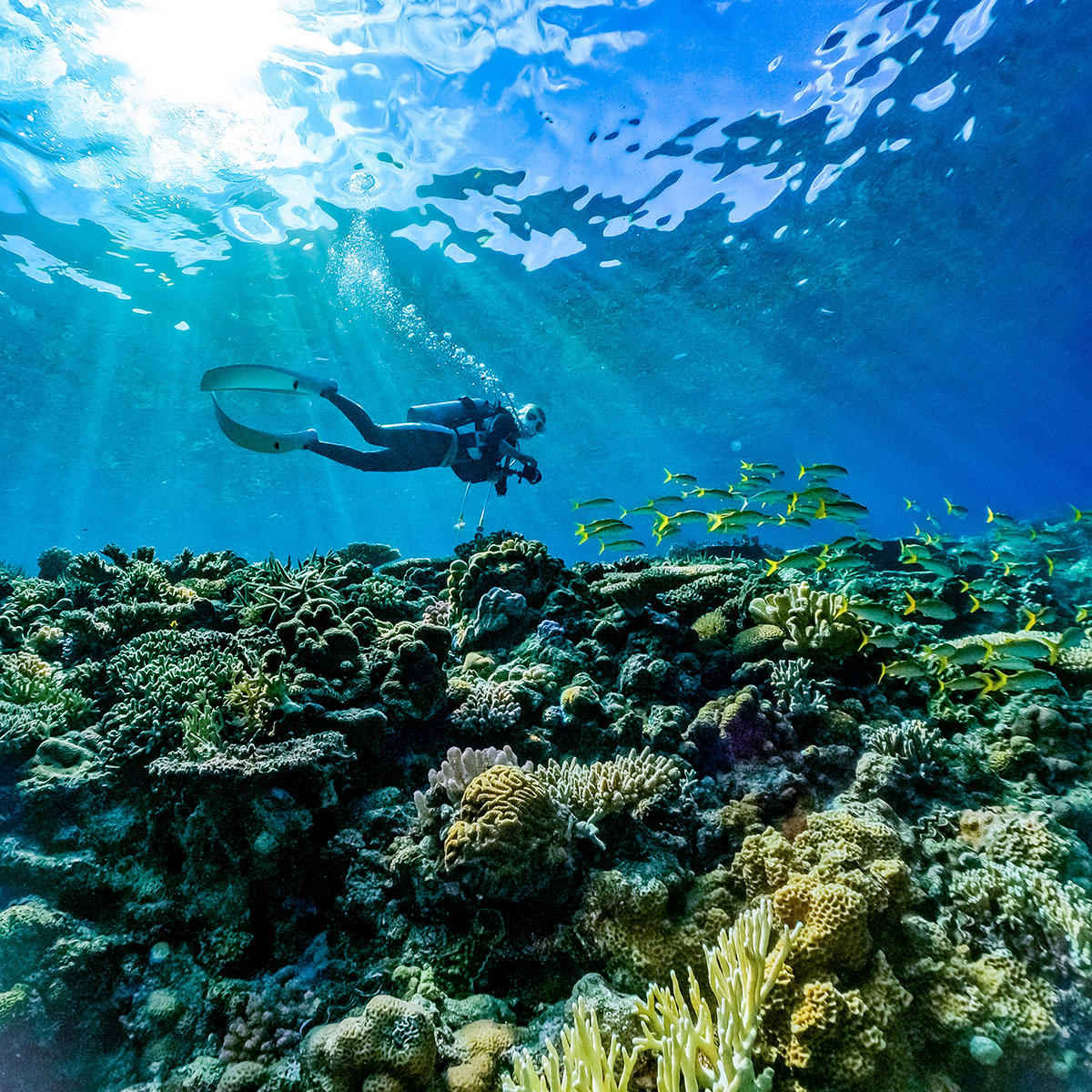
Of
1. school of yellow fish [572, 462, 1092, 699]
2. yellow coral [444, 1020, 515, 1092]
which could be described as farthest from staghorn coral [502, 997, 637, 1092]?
school of yellow fish [572, 462, 1092, 699]

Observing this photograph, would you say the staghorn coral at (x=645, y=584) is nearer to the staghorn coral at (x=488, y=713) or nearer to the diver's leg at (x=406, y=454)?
the staghorn coral at (x=488, y=713)

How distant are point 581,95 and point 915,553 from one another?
1276 cm

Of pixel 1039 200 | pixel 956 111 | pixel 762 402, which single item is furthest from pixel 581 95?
pixel 762 402

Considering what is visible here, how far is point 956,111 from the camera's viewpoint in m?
15.1

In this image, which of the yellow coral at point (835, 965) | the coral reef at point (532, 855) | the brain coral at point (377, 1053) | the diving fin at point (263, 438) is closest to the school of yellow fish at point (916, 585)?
the coral reef at point (532, 855)

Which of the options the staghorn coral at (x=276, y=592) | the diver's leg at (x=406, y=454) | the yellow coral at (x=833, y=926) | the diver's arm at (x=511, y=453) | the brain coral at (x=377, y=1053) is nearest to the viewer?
the brain coral at (x=377, y=1053)

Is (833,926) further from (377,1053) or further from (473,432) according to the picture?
(473,432)

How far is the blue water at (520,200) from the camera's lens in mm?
11547

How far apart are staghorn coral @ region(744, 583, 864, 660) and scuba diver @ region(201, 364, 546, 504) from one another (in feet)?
16.4

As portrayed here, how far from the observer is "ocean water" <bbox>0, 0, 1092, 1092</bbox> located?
289 centimetres

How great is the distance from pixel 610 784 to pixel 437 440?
8.02 meters

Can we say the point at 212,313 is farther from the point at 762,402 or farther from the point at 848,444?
the point at 848,444

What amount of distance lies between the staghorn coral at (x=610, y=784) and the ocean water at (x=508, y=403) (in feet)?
0.42

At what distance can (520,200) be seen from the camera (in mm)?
15742
